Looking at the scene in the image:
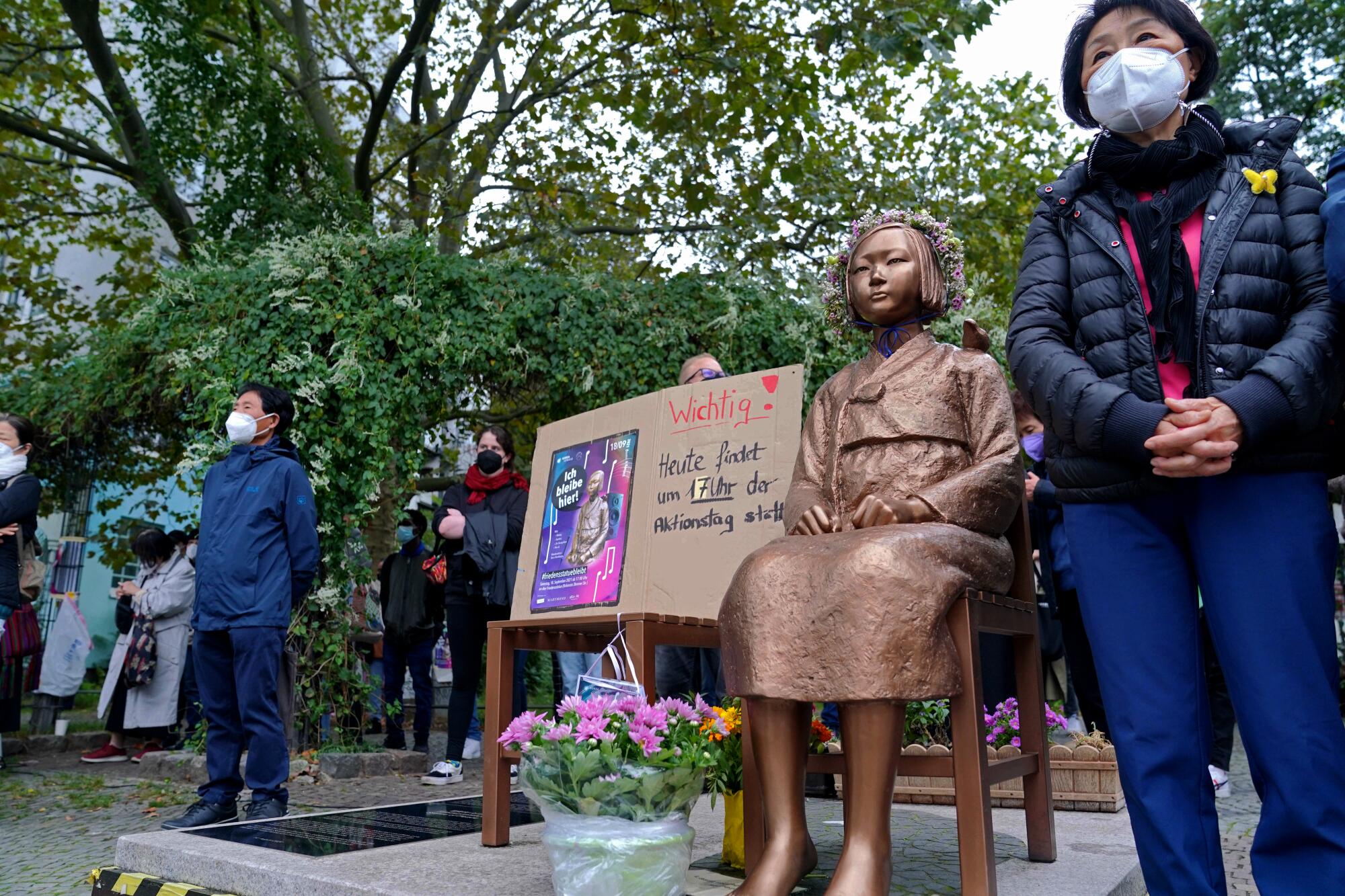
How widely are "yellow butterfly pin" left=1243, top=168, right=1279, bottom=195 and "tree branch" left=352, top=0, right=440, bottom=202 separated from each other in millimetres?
8683

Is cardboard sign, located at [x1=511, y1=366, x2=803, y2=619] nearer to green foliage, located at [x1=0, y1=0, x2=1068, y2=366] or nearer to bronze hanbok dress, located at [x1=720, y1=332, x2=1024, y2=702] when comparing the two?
bronze hanbok dress, located at [x1=720, y1=332, x2=1024, y2=702]

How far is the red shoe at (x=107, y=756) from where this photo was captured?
7.86 meters

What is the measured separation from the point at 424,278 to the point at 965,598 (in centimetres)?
537

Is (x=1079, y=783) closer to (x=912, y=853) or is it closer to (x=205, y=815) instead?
(x=912, y=853)

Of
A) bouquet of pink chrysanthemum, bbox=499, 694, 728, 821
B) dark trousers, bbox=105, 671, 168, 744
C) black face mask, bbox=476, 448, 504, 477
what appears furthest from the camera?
dark trousers, bbox=105, 671, 168, 744

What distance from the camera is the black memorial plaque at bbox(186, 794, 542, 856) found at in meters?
3.50

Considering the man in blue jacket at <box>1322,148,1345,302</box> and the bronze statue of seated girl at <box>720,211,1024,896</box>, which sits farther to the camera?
the bronze statue of seated girl at <box>720,211,1024,896</box>

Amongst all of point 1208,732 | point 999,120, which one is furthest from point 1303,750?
point 999,120

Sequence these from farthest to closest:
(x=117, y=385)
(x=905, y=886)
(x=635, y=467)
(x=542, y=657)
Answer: (x=542, y=657), (x=117, y=385), (x=635, y=467), (x=905, y=886)

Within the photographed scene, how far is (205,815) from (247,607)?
2.80 ft

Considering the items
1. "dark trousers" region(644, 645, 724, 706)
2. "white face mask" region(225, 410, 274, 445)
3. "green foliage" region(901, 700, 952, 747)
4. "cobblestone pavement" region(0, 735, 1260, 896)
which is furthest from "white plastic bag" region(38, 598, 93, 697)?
"green foliage" region(901, 700, 952, 747)

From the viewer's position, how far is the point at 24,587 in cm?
700

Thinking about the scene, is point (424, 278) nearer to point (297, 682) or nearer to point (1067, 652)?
point (297, 682)

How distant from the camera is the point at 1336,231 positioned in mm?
2219
